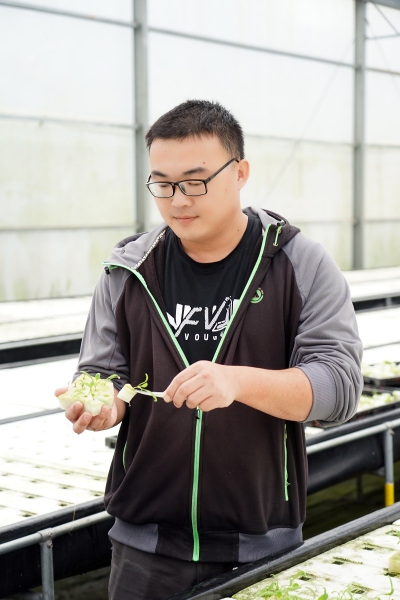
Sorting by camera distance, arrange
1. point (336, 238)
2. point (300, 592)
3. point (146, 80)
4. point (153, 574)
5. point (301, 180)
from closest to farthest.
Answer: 1. point (300, 592)
2. point (153, 574)
3. point (146, 80)
4. point (301, 180)
5. point (336, 238)

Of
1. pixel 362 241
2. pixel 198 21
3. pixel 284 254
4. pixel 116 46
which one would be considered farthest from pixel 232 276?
pixel 362 241

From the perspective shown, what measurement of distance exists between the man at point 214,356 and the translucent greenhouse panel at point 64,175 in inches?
397

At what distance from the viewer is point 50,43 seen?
39.4 feet

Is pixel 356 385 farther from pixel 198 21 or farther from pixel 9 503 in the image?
pixel 198 21

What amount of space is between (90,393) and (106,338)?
0.17m

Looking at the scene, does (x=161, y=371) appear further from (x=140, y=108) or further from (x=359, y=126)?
(x=359, y=126)

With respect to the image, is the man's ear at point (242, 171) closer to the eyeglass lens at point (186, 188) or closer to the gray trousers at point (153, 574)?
the eyeglass lens at point (186, 188)

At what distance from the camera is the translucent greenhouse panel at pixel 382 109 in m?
17.2

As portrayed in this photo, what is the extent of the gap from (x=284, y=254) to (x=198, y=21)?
12740mm

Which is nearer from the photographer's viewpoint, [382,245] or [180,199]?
[180,199]

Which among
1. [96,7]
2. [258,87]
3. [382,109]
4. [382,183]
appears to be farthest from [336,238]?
[96,7]

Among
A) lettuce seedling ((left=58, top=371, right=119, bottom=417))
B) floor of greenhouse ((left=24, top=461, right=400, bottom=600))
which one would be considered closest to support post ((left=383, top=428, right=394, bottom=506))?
floor of greenhouse ((left=24, top=461, right=400, bottom=600))

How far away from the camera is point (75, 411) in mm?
1928

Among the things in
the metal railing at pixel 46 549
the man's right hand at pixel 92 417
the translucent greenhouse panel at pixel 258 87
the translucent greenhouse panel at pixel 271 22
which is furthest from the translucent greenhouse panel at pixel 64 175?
the man's right hand at pixel 92 417
